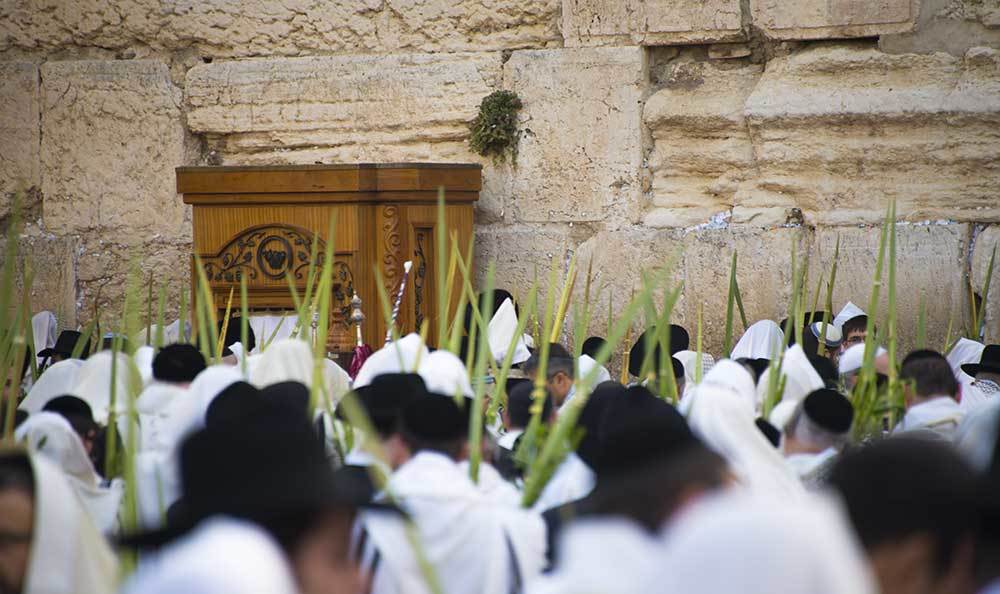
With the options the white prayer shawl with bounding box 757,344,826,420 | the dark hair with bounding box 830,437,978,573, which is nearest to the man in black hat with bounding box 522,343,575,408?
the white prayer shawl with bounding box 757,344,826,420

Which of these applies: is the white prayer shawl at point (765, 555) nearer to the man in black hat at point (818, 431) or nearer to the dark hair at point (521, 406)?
the man in black hat at point (818, 431)

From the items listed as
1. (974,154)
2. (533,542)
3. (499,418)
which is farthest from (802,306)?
(533,542)

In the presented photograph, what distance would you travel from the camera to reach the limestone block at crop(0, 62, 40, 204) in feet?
28.2

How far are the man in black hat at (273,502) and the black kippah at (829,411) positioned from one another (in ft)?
6.11

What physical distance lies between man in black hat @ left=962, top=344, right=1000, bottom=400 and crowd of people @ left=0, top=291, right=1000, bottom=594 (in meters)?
0.89

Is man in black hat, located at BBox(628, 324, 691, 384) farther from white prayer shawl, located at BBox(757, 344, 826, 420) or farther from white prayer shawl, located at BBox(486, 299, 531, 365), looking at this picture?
white prayer shawl, located at BBox(757, 344, 826, 420)

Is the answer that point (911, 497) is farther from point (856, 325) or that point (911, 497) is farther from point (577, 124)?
point (577, 124)

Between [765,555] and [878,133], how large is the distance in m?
6.53

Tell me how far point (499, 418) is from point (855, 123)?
3.21 m

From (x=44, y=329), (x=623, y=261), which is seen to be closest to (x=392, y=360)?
(x=623, y=261)

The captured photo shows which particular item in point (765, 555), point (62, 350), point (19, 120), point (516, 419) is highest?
point (19, 120)

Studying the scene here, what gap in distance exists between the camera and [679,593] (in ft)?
4.55

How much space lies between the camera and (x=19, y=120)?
860 cm

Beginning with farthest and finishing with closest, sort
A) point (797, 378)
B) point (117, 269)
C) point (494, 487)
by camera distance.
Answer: point (117, 269) < point (797, 378) < point (494, 487)
